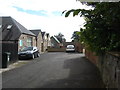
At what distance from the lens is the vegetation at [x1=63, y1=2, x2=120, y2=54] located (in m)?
6.11

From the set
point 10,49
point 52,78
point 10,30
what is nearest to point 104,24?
point 52,78

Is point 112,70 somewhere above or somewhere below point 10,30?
below

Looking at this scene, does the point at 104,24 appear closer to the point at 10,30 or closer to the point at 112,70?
the point at 112,70

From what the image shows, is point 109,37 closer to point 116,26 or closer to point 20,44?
point 116,26

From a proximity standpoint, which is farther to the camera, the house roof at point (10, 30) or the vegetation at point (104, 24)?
the house roof at point (10, 30)

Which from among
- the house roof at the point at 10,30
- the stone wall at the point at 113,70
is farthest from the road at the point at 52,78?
the house roof at the point at 10,30

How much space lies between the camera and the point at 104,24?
294 inches

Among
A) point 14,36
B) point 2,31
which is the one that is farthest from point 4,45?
point 2,31

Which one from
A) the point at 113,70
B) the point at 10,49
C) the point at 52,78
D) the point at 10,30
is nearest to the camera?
the point at 113,70

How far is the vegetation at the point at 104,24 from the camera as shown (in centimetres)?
611

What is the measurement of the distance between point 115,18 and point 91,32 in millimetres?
1897

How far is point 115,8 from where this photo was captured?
235 inches

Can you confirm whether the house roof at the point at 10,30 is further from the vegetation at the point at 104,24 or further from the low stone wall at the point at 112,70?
the low stone wall at the point at 112,70

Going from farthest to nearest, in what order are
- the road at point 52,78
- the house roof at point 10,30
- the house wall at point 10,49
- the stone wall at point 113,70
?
the house roof at point 10,30 < the house wall at point 10,49 < the road at point 52,78 < the stone wall at point 113,70
